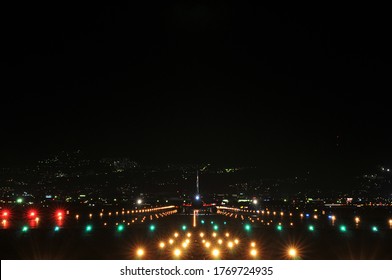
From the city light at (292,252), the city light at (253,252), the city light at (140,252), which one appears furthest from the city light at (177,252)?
the city light at (292,252)

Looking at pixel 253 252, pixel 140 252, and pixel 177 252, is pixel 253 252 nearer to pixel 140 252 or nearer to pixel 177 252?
pixel 177 252

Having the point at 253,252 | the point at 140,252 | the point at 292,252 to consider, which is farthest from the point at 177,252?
the point at 292,252

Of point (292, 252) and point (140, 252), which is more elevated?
point (140, 252)

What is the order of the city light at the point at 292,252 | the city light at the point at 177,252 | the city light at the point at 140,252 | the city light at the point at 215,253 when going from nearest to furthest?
the city light at the point at 215,253
the city light at the point at 177,252
the city light at the point at 292,252
the city light at the point at 140,252

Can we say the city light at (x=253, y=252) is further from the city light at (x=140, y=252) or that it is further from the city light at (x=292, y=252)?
the city light at (x=140, y=252)

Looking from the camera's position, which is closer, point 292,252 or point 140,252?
point 292,252

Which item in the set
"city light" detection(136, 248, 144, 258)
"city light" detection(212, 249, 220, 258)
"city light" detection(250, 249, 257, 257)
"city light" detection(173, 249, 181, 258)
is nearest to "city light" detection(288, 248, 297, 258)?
"city light" detection(250, 249, 257, 257)

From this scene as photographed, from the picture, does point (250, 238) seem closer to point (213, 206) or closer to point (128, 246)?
point (128, 246)

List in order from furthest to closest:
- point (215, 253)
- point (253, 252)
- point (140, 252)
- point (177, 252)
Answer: point (140, 252) < point (253, 252) < point (177, 252) < point (215, 253)
